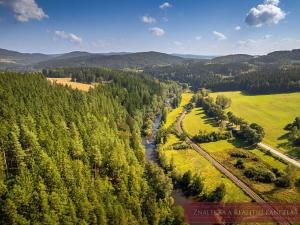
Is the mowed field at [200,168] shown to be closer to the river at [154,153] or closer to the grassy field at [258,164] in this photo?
the river at [154,153]

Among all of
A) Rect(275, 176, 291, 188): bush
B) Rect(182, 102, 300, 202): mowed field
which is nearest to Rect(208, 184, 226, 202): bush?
Rect(182, 102, 300, 202): mowed field

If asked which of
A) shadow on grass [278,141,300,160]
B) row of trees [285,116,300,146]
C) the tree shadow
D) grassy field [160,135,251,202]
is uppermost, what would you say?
row of trees [285,116,300,146]

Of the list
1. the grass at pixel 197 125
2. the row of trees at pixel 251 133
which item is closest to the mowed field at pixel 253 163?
the grass at pixel 197 125

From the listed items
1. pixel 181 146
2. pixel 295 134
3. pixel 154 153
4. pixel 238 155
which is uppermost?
pixel 295 134

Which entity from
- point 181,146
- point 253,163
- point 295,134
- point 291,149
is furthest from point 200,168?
point 295,134

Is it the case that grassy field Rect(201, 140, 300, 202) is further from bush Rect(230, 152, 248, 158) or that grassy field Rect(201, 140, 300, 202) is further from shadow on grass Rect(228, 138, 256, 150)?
bush Rect(230, 152, 248, 158)

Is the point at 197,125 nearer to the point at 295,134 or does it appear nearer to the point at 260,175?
the point at 295,134

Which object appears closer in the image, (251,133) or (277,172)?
(277,172)

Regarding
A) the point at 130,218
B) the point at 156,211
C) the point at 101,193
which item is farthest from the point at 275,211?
the point at 101,193
